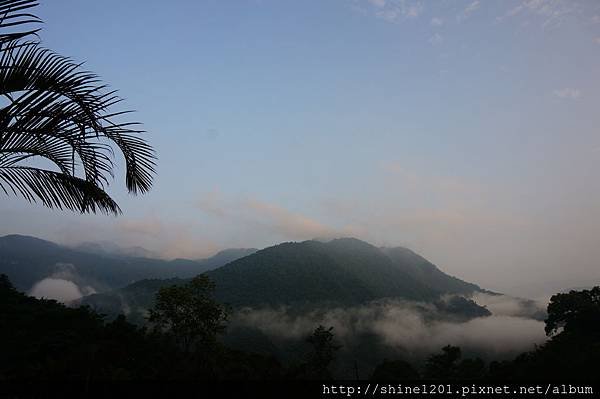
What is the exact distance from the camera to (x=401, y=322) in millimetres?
119250

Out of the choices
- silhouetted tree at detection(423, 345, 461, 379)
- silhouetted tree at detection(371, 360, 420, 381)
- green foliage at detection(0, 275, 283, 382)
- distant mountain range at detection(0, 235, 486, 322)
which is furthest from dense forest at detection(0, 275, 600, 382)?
distant mountain range at detection(0, 235, 486, 322)

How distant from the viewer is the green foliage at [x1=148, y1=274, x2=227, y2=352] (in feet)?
64.4

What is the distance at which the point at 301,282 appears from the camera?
129000 mm

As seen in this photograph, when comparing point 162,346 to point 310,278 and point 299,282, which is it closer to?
point 299,282

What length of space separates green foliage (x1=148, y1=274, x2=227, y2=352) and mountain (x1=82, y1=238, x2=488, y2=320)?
8988 centimetres

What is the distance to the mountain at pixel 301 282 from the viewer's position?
115 metres

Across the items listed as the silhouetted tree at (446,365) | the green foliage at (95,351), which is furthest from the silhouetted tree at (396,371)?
the green foliage at (95,351)

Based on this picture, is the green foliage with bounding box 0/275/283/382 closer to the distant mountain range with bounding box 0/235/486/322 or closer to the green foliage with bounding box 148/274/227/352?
the green foliage with bounding box 148/274/227/352

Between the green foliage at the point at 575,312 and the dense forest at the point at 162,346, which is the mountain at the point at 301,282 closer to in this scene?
the green foliage at the point at 575,312

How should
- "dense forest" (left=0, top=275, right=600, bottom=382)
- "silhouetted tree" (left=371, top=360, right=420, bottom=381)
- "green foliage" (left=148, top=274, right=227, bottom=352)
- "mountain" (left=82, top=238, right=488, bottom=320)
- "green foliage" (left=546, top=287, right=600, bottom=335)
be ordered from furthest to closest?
1. "mountain" (left=82, top=238, right=488, bottom=320)
2. "silhouetted tree" (left=371, top=360, right=420, bottom=381)
3. "green foliage" (left=546, top=287, right=600, bottom=335)
4. "green foliage" (left=148, top=274, right=227, bottom=352)
5. "dense forest" (left=0, top=275, right=600, bottom=382)

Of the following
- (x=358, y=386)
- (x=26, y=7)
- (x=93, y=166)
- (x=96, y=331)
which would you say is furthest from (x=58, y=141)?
(x=96, y=331)

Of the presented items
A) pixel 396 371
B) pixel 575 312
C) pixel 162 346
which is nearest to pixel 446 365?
pixel 396 371

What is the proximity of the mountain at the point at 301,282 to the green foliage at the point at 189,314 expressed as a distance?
295 feet

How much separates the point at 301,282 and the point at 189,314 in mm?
111413
